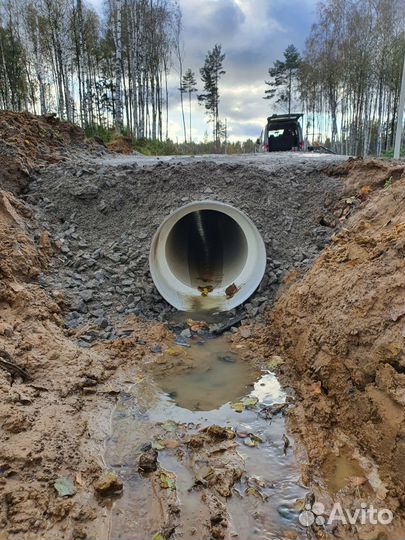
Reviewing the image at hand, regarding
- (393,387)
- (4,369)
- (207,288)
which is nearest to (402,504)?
(393,387)

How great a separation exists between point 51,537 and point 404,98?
25.8ft

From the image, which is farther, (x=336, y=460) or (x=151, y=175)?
(x=151, y=175)

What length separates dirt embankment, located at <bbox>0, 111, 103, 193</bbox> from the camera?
7109 millimetres

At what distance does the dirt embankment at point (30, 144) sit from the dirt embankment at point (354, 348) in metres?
5.30

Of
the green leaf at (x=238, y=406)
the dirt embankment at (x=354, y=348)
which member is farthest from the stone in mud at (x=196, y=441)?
the dirt embankment at (x=354, y=348)

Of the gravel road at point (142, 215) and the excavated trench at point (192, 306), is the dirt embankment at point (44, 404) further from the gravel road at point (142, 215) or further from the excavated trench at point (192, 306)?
the gravel road at point (142, 215)

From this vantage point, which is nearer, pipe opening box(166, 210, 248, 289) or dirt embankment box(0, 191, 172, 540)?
dirt embankment box(0, 191, 172, 540)

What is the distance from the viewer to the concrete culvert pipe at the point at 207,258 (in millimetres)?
5660

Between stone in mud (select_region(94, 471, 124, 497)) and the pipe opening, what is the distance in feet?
12.6

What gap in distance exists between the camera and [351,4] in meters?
20.2

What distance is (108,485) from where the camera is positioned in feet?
8.35

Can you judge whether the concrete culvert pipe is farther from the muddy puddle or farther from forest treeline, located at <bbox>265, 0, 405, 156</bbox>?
forest treeline, located at <bbox>265, 0, 405, 156</bbox>

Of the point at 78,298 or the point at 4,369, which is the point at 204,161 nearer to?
the point at 78,298

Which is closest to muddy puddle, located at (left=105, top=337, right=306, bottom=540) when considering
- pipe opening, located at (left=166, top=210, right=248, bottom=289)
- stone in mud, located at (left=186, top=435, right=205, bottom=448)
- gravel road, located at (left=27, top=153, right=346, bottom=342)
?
stone in mud, located at (left=186, top=435, right=205, bottom=448)
